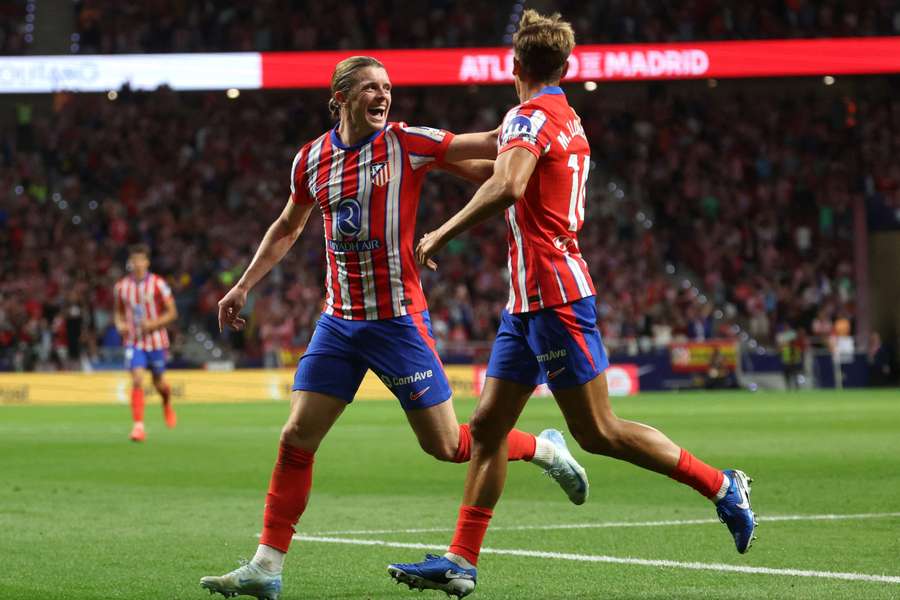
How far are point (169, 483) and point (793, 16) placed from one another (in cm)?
2918

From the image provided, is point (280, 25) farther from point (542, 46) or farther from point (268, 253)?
point (542, 46)

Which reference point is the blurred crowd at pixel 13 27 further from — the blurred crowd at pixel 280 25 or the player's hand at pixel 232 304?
the player's hand at pixel 232 304

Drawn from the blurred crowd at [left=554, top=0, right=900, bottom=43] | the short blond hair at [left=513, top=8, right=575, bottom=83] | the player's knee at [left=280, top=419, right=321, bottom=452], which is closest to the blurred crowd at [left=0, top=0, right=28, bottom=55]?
the blurred crowd at [left=554, top=0, right=900, bottom=43]

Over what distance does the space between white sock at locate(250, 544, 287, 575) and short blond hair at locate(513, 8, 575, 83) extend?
2.36 m

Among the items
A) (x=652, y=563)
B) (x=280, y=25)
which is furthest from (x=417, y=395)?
(x=280, y=25)

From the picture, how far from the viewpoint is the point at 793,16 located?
37.6 meters

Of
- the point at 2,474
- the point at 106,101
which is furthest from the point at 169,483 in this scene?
the point at 106,101

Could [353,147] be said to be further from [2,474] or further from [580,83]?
[580,83]

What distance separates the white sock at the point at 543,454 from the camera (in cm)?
722

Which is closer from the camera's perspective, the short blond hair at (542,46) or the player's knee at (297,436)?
the short blond hair at (542,46)

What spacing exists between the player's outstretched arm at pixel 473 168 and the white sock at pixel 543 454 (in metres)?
1.44

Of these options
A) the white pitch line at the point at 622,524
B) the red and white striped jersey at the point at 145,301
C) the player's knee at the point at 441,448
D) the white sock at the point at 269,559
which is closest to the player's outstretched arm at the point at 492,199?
the player's knee at the point at 441,448

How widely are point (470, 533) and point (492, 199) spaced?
1525mm

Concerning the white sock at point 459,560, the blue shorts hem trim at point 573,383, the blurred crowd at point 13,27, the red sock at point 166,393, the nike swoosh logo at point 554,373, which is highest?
the blurred crowd at point 13,27
